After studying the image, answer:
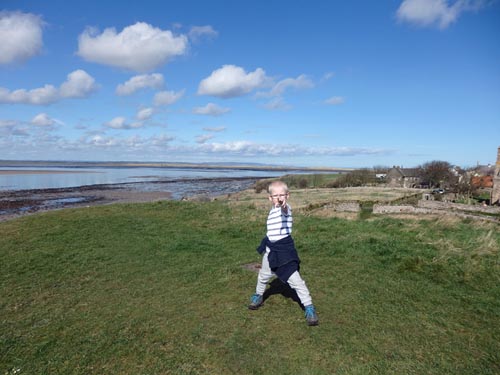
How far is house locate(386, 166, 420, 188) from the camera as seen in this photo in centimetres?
8024

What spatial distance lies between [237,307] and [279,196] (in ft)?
7.23

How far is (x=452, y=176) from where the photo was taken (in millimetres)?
70812

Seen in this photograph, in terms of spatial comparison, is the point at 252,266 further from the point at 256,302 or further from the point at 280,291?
the point at 256,302

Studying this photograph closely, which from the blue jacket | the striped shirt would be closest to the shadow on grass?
A: the blue jacket

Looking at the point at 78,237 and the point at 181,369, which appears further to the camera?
the point at 78,237

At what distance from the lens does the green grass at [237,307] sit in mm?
4363

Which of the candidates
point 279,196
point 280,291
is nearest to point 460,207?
point 280,291

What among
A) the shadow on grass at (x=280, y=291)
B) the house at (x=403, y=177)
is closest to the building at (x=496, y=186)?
the shadow on grass at (x=280, y=291)

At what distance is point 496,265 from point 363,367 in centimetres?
575

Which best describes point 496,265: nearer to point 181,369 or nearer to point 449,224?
point 449,224

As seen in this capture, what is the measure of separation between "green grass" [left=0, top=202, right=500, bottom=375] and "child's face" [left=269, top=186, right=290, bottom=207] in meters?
1.94

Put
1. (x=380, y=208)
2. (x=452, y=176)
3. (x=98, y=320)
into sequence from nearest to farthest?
(x=98, y=320) < (x=380, y=208) < (x=452, y=176)

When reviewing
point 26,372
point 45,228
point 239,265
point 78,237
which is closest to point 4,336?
point 26,372

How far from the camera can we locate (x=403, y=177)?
85.1 m
